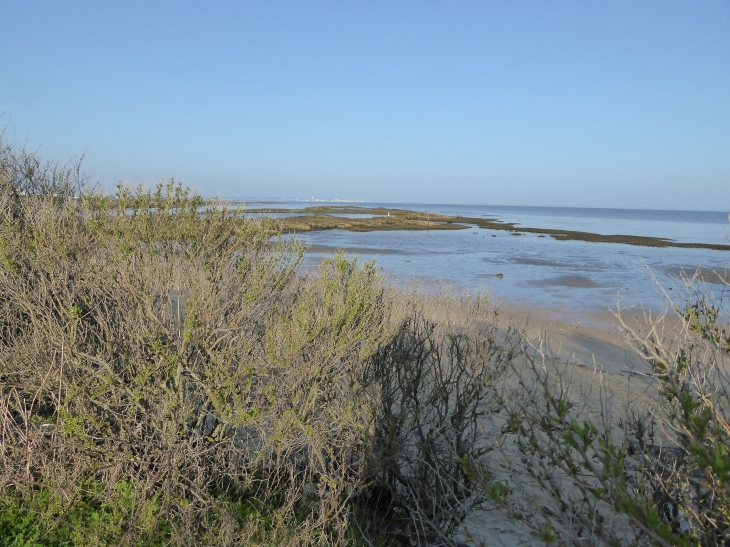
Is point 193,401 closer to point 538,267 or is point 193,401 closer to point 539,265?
point 538,267

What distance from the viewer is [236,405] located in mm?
4301

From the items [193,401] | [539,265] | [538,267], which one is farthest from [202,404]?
[539,265]

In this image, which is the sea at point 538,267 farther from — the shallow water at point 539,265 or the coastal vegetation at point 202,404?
the coastal vegetation at point 202,404

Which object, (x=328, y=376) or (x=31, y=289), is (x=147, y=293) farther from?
(x=328, y=376)

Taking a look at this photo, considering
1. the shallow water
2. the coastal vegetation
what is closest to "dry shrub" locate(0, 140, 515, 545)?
the coastal vegetation

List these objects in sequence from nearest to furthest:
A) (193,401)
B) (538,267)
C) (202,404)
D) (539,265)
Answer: (193,401) < (202,404) < (538,267) < (539,265)

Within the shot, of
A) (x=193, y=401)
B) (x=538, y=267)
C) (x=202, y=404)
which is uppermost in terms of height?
(x=193, y=401)

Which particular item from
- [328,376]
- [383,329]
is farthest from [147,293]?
[383,329]

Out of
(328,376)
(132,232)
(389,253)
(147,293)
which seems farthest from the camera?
(389,253)

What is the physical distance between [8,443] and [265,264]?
9.19ft

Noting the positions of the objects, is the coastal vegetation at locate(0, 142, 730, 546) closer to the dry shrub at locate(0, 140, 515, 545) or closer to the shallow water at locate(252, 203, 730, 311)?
the dry shrub at locate(0, 140, 515, 545)

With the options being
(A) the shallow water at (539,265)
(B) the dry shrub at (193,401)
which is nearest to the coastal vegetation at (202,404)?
(B) the dry shrub at (193,401)

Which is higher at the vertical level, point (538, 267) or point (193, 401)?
point (193, 401)

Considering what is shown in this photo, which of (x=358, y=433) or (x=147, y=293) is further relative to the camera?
(x=358, y=433)
